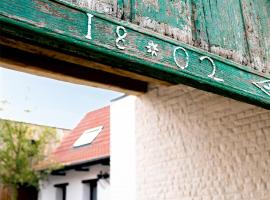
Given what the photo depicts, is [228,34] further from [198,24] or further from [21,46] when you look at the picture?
[21,46]

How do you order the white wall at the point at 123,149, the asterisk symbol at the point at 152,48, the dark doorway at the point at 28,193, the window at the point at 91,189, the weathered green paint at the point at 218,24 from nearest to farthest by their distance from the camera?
the asterisk symbol at the point at 152,48
the weathered green paint at the point at 218,24
the white wall at the point at 123,149
the window at the point at 91,189
the dark doorway at the point at 28,193

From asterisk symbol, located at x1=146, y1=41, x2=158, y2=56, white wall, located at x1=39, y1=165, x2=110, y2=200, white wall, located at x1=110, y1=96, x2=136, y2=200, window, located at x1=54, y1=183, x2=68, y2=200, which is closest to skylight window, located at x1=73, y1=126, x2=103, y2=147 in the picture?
white wall, located at x1=39, y1=165, x2=110, y2=200

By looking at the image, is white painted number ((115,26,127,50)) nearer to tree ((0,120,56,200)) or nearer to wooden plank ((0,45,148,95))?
wooden plank ((0,45,148,95))

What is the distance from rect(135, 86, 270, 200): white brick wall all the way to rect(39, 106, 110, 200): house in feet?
8.15

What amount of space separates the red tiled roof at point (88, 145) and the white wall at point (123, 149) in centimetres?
142

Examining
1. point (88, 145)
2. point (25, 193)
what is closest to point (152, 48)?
point (88, 145)

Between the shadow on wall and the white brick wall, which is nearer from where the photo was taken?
the white brick wall

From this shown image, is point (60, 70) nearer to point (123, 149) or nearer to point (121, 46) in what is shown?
point (123, 149)

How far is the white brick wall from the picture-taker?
12.1 feet

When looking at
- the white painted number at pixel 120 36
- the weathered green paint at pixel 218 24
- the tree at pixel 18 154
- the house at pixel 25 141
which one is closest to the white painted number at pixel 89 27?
the white painted number at pixel 120 36

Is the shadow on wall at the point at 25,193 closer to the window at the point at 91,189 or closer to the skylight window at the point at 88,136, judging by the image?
the skylight window at the point at 88,136

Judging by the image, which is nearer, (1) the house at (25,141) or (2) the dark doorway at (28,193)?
(1) the house at (25,141)

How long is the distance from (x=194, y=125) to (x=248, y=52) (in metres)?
2.18

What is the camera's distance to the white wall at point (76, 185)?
24.8 ft
